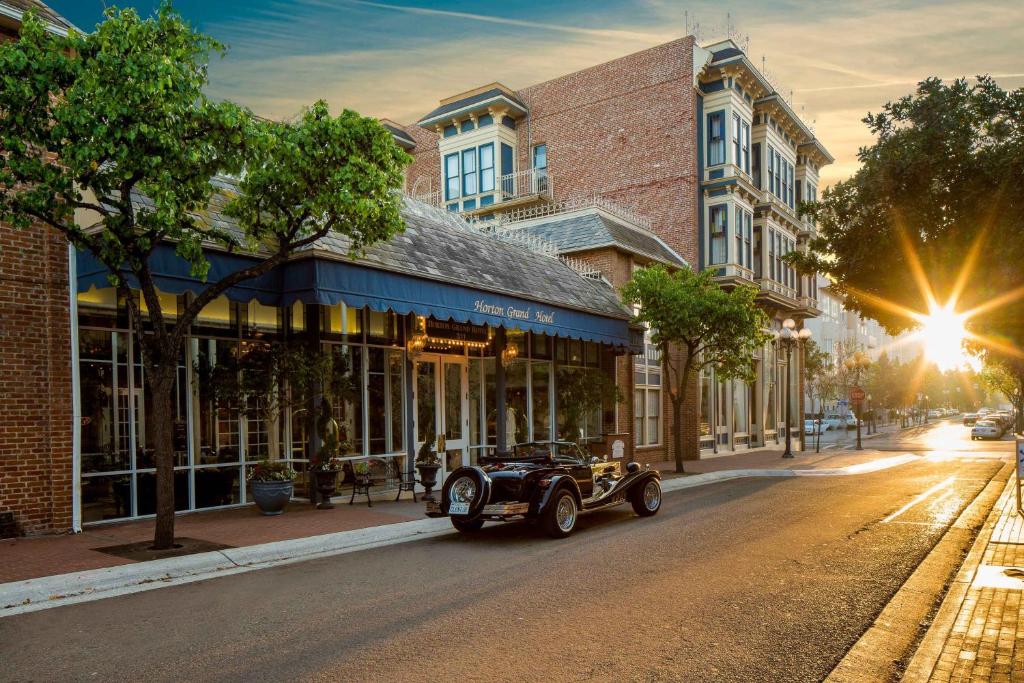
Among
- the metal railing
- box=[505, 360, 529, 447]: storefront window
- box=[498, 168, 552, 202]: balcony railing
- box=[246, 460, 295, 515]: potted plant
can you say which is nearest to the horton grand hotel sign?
box=[505, 360, 529, 447]: storefront window

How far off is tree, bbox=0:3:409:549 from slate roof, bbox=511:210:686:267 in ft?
44.8

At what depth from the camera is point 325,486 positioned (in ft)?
42.8

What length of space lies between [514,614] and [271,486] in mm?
6842

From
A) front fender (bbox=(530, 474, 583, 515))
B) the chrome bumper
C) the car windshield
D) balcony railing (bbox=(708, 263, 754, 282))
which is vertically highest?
balcony railing (bbox=(708, 263, 754, 282))

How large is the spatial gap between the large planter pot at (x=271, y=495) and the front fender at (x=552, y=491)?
4552 mm

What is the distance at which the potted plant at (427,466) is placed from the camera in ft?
45.8

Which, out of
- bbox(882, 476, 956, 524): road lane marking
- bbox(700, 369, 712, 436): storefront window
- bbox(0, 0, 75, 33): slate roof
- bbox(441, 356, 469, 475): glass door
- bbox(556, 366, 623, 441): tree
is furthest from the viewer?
bbox(700, 369, 712, 436): storefront window

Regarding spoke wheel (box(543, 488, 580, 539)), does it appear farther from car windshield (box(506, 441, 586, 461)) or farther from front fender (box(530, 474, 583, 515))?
car windshield (box(506, 441, 586, 461))

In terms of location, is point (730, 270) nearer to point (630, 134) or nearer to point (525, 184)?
point (630, 134)

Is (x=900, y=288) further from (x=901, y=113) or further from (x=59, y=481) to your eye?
(x=59, y=481)

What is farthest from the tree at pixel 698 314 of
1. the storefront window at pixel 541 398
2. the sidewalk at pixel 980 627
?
the sidewalk at pixel 980 627

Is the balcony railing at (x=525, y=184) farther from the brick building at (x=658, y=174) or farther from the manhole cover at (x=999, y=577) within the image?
the manhole cover at (x=999, y=577)

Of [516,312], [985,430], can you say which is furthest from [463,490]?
[985,430]

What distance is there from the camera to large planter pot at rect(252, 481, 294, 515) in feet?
39.9
